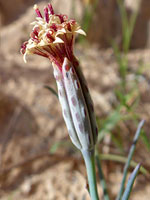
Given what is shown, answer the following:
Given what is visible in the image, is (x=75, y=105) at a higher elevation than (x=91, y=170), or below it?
higher

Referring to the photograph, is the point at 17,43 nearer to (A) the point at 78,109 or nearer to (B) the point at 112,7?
(B) the point at 112,7

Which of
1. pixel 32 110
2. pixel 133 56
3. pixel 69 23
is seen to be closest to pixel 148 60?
pixel 133 56

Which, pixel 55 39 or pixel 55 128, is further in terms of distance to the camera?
pixel 55 128

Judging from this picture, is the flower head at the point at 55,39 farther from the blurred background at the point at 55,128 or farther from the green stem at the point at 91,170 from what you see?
the blurred background at the point at 55,128

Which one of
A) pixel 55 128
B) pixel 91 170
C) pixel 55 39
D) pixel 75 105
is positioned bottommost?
pixel 55 128

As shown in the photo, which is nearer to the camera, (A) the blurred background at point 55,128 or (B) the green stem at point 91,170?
(B) the green stem at point 91,170

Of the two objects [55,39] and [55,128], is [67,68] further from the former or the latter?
[55,128]

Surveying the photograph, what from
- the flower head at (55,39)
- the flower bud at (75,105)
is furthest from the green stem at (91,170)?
the flower head at (55,39)

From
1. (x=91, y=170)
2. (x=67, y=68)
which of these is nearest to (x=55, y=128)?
(x=91, y=170)
